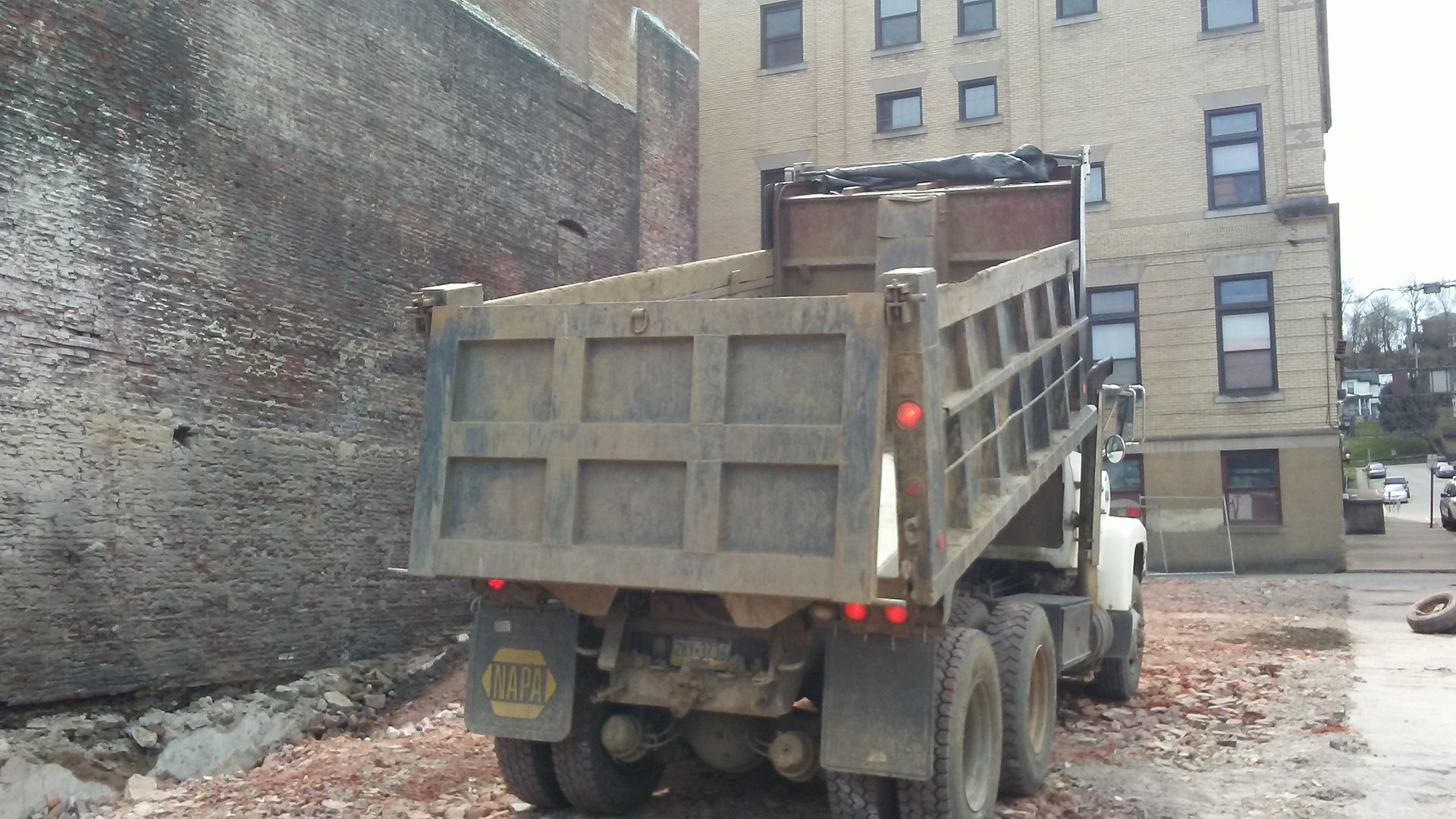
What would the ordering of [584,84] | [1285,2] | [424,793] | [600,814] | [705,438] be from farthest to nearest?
1. [1285,2]
2. [584,84]
3. [424,793]
4. [600,814]
5. [705,438]

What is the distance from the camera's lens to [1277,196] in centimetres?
2217

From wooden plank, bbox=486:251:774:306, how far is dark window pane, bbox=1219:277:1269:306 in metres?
17.0

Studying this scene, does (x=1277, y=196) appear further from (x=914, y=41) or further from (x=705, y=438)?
(x=705, y=438)

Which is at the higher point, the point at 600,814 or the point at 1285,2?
the point at 1285,2

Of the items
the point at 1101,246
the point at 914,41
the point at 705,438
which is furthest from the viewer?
the point at 914,41

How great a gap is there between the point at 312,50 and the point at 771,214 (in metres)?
7.17

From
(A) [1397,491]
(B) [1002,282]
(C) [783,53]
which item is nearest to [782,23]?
(C) [783,53]

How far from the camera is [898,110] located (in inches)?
1000

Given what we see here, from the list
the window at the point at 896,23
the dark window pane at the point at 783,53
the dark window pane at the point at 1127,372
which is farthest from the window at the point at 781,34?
the dark window pane at the point at 1127,372

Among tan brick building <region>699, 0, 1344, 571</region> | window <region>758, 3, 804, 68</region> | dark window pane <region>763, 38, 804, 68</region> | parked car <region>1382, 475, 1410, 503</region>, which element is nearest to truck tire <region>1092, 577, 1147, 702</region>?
tan brick building <region>699, 0, 1344, 571</region>

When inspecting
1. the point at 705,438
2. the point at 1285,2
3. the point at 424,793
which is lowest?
the point at 424,793

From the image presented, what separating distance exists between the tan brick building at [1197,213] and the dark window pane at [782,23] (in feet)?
9.20

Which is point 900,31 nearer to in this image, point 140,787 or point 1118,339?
point 1118,339

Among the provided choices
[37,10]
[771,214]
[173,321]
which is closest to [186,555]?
[173,321]
